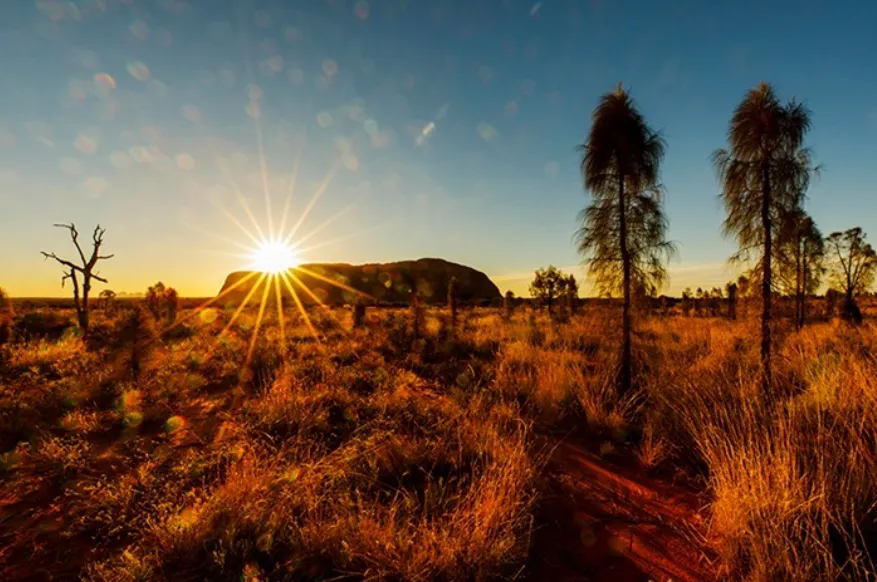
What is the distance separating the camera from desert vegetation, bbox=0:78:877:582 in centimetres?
298

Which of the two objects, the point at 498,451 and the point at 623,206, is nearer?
the point at 498,451

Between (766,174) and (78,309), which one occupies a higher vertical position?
(766,174)

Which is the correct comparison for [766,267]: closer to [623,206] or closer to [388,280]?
[623,206]

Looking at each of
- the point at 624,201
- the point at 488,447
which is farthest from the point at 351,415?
the point at 624,201

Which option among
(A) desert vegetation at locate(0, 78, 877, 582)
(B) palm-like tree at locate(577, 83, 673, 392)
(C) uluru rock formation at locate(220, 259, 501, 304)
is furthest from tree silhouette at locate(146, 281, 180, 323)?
(C) uluru rock formation at locate(220, 259, 501, 304)

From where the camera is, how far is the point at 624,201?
29.8ft

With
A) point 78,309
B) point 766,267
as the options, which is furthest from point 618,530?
point 78,309

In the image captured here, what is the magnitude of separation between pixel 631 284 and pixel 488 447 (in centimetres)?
598

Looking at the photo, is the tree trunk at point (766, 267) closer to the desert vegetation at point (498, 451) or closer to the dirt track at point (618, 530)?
the desert vegetation at point (498, 451)

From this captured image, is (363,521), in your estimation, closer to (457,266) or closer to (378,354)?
(378,354)

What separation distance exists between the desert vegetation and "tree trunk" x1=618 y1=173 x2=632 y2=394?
0.19 feet

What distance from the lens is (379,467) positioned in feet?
14.5

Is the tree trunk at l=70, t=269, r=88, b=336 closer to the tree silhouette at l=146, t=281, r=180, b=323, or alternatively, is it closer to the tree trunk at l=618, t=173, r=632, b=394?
the tree silhouette at l=146, t=281, r=180, b=323

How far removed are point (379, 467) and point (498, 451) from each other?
4.28 ft
